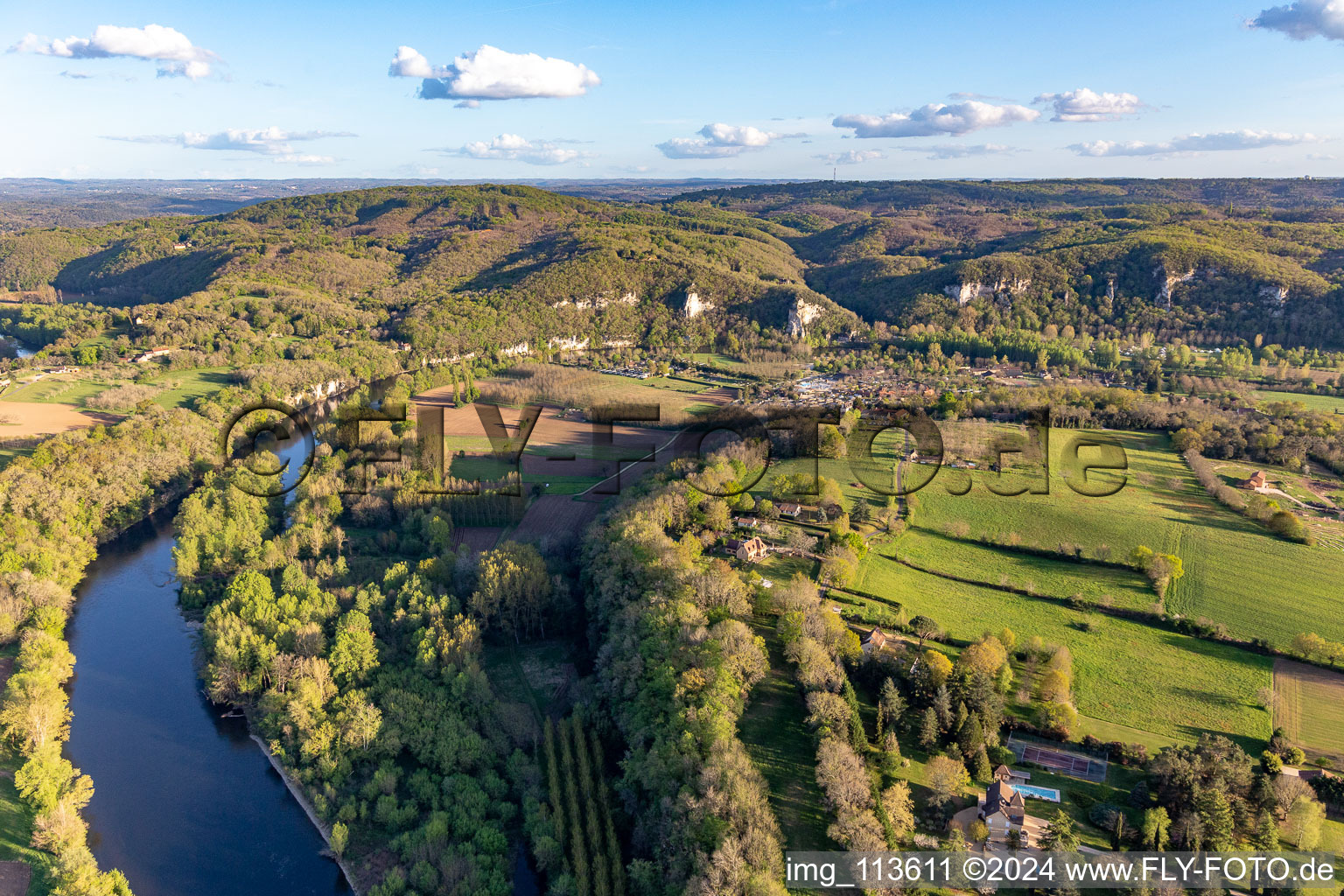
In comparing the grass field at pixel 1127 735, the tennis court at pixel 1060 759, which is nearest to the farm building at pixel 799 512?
the tennis court at pixel 1060 759

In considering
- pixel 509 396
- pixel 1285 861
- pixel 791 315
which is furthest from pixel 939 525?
pixel 791 315

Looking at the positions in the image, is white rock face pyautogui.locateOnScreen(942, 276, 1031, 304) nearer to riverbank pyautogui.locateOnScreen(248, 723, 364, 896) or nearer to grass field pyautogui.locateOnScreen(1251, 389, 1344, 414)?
grass field pyautogui.locateOnScreen(1251, 389, 1344, 414)

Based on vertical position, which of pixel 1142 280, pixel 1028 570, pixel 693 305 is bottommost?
pixel 1028 570

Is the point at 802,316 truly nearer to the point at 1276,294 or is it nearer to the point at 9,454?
the point at 1276,294

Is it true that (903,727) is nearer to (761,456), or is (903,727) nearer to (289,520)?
(761,456)

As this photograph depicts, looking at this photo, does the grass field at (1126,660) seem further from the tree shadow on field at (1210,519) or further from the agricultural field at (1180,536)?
the tree shadow on field at (1210,519)

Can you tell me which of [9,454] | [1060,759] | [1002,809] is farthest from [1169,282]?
[9,454]
